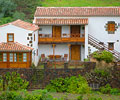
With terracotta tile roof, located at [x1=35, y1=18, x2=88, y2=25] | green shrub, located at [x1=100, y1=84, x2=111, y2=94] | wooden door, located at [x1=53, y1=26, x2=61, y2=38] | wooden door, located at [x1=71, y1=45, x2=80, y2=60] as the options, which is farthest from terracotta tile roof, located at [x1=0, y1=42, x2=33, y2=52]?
green shrub, located at [x1=100, y1=84, x2=111, y2=94]

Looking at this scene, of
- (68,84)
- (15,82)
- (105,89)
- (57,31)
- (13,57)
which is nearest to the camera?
(105,89)

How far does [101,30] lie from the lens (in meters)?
43.4

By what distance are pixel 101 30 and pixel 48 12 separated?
6436 mm

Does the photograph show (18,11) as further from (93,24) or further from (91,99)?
(91,99)

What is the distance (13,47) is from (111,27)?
40.4 feet

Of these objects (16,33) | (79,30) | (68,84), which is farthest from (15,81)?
(79,30)

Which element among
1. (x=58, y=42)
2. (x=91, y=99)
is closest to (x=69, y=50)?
(x=58, y=42)

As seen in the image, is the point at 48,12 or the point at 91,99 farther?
the point at 48,12

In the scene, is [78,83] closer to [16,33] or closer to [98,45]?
[16,33]

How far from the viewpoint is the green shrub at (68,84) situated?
32722mm

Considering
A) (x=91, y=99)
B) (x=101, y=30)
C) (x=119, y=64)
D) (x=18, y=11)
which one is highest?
(x=18, y=11)

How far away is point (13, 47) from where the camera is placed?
36906 mm

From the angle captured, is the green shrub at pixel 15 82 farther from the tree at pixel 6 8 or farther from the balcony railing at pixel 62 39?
the tree at pixel 6 8

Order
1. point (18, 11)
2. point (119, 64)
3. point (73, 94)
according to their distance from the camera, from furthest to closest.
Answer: point (18, 11)
point (119, 64)
point (73, 94)
